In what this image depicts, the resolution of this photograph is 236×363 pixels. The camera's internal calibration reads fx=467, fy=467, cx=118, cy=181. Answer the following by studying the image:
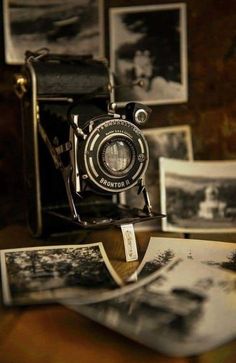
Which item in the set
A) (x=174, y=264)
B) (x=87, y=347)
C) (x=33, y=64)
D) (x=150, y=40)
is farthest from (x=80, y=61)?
(x=87, y=347)

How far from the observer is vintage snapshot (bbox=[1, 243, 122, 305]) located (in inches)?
25.8

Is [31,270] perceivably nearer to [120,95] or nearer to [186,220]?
[186,220]

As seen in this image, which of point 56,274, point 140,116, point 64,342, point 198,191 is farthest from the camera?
point 198,191

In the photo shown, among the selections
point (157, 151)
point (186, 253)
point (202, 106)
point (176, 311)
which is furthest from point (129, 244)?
point (202, 106)

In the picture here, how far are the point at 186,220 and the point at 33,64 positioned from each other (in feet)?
1.51

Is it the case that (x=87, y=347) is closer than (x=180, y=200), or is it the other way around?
(x=87, y=347)

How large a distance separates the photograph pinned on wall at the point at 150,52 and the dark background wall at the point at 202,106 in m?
0.02

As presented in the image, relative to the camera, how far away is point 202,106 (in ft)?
3.78

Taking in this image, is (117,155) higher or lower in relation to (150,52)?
lower

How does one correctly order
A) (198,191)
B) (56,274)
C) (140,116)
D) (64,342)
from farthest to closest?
1. (198,191)
2. (140,116)
3. (56,274)
4. (64,342)

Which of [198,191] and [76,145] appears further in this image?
[198,191]

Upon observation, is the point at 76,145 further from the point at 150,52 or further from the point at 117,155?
the point at 150,52

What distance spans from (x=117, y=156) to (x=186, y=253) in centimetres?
20

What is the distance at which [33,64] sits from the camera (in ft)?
3.05
